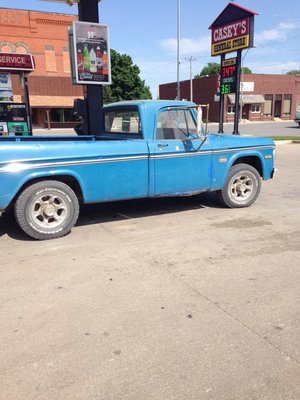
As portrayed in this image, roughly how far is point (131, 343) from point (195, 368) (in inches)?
20.7

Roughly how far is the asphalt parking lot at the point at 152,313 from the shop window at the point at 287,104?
56442 millimetres

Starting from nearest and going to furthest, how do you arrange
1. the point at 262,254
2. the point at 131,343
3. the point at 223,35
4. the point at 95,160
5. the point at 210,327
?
the point at 131,343
the point at 210,327
the point at 262,254
the point at 95,160
the point at 223,35

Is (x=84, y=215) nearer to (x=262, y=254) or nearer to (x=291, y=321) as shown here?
(x=262, y=254)

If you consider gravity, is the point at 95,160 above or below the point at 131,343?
above

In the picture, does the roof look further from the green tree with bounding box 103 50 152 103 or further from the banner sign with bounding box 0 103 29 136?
the green tree with bounding box 103 50 152 103

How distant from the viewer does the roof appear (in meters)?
15.0

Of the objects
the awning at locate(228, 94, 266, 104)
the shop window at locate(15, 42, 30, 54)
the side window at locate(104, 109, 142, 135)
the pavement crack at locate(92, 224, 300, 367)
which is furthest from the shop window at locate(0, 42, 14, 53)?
the pavement crack at locate(92, 224, 300, 367)

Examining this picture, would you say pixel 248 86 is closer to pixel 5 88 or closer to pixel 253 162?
pixel 5 88

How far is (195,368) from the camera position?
8.52 feet

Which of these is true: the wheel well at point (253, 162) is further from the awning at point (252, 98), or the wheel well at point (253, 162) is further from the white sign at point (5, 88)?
the awning at point (252, 98)

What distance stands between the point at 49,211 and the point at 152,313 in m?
2.41

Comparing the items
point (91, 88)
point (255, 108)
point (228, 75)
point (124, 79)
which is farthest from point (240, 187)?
point (255, 108)

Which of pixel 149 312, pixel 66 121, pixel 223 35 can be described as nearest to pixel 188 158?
pixel 149 312

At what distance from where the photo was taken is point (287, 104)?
57688 millimetres
